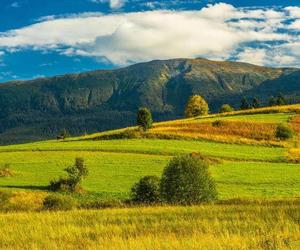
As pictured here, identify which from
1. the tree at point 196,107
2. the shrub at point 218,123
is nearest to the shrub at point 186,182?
the shrub at point 218,123

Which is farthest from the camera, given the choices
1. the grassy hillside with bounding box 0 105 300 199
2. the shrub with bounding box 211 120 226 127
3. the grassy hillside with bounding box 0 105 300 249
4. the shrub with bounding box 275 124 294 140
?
the shrub with bounding box 211 120 226 127

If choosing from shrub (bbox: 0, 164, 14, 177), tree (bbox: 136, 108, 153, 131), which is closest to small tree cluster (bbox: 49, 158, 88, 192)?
shrub (bbox: 0, 164, 14, 177)

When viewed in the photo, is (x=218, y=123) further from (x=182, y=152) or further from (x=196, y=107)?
(x=196, y=107)

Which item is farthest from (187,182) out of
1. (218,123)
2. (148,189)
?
(218,123)

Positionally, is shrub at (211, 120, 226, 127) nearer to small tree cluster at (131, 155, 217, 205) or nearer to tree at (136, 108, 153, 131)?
tree at (136, 108, 153, 131)

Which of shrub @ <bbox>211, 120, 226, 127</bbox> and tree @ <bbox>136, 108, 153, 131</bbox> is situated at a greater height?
tree @ <bbox>136, 108, 153, 131</bbox>

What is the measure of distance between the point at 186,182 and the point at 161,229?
13.9 m

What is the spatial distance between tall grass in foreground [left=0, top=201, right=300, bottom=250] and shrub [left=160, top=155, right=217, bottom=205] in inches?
355

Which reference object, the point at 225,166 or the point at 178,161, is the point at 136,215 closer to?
the point at 178,161

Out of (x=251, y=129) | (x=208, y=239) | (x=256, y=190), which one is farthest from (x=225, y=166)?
(x=208, y=239)

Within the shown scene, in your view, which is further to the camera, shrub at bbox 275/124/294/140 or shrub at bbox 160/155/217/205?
shrub at bbox 275/124/294/140

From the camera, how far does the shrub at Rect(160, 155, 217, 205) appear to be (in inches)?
1139

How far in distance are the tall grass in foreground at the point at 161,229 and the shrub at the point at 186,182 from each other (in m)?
9.02

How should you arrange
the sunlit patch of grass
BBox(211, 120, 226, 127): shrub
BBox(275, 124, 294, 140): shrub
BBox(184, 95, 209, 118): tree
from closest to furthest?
BBox(275, 124, 294, 140): shrub
the sunlit patch of grass
BBox(211, 120, 226, 127): shrub
BBox(184, 95, 209, 118): tree
